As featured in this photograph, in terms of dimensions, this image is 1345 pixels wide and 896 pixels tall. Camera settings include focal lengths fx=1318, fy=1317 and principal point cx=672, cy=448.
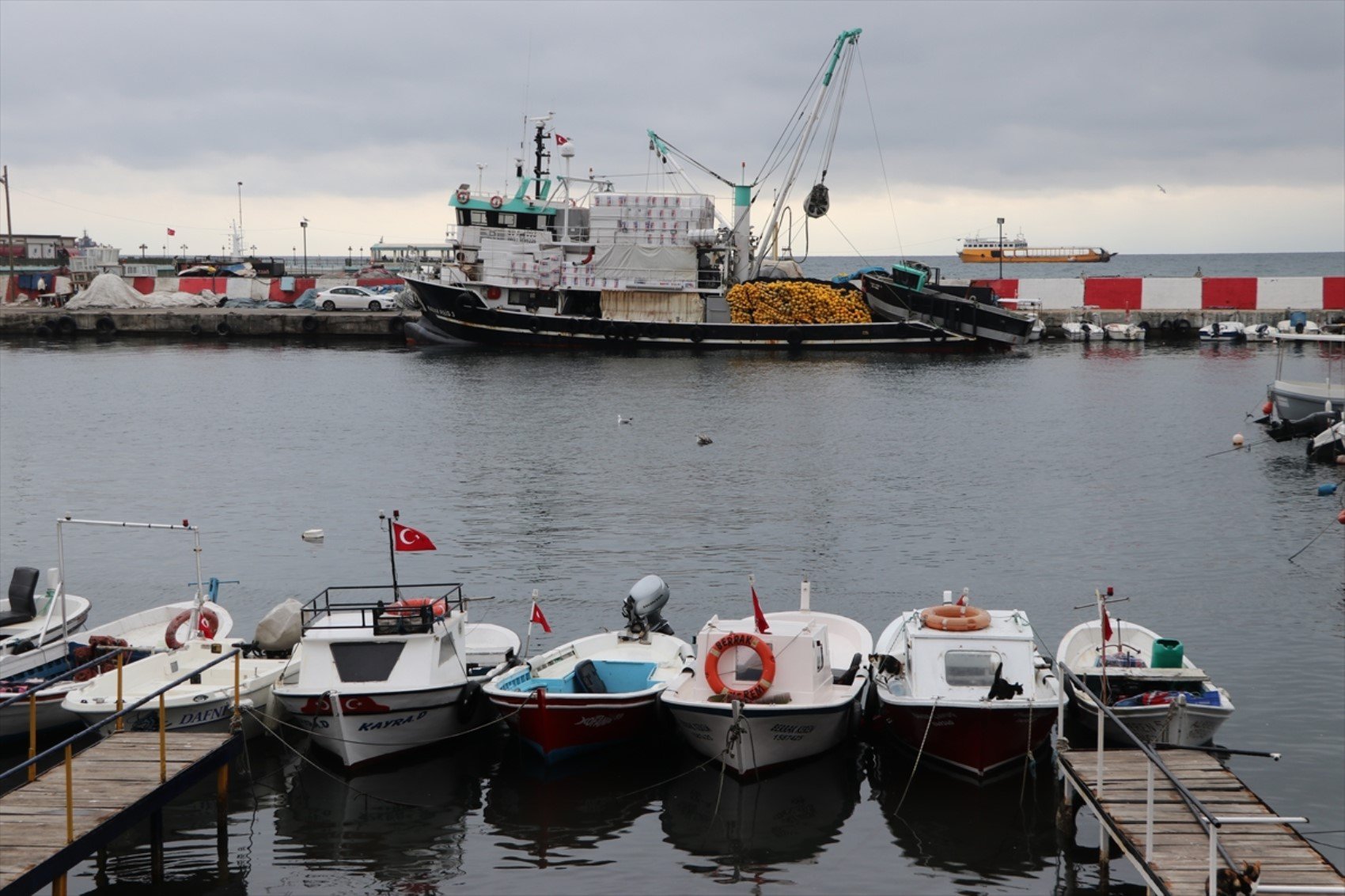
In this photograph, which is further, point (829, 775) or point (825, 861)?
point (829, 775)

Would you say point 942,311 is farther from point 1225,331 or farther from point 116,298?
point 116,298

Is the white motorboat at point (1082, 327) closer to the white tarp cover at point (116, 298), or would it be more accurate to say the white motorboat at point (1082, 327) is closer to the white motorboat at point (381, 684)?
the white tarp cover at point (116, 298)

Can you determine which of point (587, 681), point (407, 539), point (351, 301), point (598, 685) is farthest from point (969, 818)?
point (351, 301)

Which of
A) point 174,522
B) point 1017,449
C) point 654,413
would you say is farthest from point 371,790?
point 654,413

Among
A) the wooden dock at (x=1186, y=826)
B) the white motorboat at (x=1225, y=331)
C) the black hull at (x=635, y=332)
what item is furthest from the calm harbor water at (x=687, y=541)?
the white motorboat at (x=1225, y=331)

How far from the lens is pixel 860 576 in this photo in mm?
30594

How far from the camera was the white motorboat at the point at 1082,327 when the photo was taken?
98.8 m

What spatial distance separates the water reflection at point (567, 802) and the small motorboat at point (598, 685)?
11.9 inches

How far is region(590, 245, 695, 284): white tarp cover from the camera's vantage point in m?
83.4

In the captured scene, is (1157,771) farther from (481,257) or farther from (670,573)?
(481,257)

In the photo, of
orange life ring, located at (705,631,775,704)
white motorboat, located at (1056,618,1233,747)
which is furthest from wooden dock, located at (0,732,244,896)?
white motorboat, located at (1056,618,1233,747)

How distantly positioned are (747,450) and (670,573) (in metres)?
18.6

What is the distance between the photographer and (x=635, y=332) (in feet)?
277

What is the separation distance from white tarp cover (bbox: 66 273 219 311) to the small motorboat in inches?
3697
